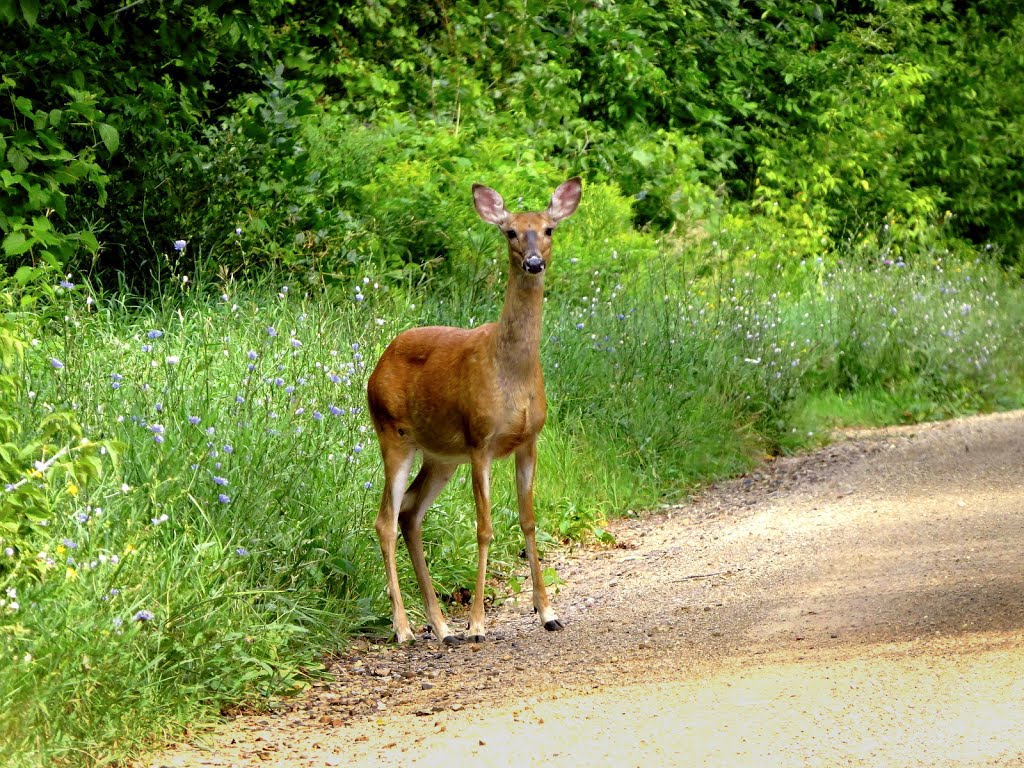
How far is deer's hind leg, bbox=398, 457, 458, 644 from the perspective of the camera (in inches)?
282

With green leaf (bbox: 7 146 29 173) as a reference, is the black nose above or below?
below

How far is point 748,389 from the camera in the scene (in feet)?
39.2

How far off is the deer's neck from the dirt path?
1.20m

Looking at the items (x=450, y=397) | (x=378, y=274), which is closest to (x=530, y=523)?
(x=450, y=397)

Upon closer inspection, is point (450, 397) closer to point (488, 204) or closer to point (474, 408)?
point (474, 408)

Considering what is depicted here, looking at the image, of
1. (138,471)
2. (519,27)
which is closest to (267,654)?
(138,471)

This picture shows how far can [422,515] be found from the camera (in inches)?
294

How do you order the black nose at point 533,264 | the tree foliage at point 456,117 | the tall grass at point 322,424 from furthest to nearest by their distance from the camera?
the tree foliage at point 456,117
the black nose at point 533,264
the tall grass at point 322,424

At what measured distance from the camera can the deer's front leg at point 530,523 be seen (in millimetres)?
7066

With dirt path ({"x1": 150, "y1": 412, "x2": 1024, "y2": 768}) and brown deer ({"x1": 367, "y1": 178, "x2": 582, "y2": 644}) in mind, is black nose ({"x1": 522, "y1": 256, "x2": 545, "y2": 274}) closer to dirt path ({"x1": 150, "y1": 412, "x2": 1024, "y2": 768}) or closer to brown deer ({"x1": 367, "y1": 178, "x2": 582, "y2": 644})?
brown deer ({"x1": 367, "y1": 178, "x2": 582, "y2": 644})

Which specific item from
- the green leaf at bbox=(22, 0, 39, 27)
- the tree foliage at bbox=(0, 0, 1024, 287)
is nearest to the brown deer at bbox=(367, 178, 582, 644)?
the green leaf at bbox=(22, 0, 39, 27)

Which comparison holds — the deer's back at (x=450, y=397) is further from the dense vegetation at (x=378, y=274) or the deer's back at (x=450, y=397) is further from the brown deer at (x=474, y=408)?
the dense vegetation at (x=378, y=274)

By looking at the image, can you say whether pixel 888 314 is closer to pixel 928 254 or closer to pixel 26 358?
pixel 928 254

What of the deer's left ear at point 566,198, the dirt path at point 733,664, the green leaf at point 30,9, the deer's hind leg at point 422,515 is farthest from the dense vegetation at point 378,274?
the deer's left ear at point 566,198
